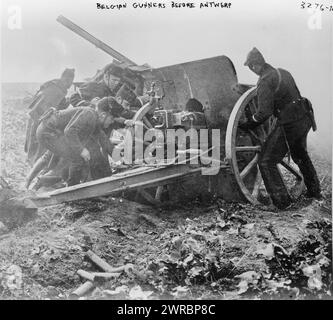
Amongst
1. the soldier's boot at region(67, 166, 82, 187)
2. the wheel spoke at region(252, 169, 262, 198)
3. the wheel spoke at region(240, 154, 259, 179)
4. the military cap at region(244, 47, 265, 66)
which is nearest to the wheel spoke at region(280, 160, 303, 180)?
the wheel spoke at region(252, 169, 262, 198)

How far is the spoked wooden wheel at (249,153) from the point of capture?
454 centimetres

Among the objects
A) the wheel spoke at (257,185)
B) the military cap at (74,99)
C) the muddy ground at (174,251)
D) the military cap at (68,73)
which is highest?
the military cap at (68,73)

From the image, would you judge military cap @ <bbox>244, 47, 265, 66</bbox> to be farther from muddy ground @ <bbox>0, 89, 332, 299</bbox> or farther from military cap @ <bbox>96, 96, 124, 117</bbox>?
military cap @ <bbox>96, 96, 124, 117</bbox>

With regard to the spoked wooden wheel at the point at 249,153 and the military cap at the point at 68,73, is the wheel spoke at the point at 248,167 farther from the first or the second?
the military cap at the point at 68,73

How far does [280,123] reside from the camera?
15.5 feet

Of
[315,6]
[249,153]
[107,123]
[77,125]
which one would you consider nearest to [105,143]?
[107,123]

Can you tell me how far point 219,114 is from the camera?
200 inches

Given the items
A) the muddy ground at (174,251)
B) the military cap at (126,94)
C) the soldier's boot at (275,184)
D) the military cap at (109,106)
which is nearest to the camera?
the muddy ground at (174,251)

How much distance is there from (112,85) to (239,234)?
3188 millimetres

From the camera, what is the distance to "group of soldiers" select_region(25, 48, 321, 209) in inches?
183

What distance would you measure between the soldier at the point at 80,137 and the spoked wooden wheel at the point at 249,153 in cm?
160

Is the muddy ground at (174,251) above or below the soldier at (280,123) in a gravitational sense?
below

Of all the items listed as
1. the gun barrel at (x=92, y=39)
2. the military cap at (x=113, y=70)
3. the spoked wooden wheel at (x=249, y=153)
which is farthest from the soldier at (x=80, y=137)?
the spoked wooden wheel at (x=249, y=153)
